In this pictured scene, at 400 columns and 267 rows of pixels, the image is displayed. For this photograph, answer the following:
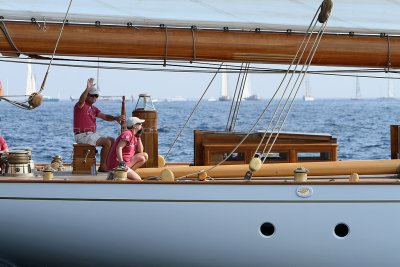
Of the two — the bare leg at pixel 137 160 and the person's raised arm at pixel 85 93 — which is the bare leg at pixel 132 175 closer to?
the bare leg at pixel 137 160

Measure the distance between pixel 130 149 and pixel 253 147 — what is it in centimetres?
149

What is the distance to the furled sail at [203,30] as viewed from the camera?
1238cm

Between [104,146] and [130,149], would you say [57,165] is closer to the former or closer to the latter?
[104,146]

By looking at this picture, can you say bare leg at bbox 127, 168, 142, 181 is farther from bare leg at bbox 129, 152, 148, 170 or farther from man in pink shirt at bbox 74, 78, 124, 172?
man in pink shirt at bbox 74, 78, 124, 172

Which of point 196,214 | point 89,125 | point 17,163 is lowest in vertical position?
point 196,214

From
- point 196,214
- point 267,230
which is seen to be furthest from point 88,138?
point 267,230

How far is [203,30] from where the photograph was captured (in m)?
12.6

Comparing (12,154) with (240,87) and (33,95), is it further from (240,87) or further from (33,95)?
(240,87)

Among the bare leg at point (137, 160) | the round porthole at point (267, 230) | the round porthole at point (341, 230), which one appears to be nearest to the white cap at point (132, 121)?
the bare leg at point (137, 160)

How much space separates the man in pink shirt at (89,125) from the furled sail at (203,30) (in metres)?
0.79

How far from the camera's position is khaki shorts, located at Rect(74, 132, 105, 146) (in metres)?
13.1

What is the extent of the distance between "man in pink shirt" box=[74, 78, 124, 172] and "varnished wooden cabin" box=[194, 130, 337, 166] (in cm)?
111

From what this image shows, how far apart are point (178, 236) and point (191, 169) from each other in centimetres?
95

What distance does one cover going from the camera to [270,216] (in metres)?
11.5
